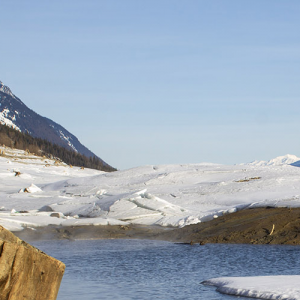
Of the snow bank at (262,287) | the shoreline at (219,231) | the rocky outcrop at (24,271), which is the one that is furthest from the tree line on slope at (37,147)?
the rocky outcrop at (24,271)

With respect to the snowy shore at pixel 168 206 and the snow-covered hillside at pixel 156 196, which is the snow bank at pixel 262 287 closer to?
the snowy shore at pixel 168 206

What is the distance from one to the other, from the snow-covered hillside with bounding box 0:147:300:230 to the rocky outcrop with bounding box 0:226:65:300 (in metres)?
19.7

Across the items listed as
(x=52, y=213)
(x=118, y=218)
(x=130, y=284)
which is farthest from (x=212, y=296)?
(x=52, y=213)

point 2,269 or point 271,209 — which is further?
point 271,209

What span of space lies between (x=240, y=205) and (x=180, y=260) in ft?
33.1

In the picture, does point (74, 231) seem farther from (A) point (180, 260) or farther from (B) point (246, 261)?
(B) point (246, 261)

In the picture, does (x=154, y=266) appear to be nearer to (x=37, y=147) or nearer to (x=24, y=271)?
(x=24, y=271)

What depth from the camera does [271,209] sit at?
26.5 metres

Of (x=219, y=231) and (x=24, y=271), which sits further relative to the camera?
(x=219, y=231)

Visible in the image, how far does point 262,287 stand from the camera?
1241 centimetres

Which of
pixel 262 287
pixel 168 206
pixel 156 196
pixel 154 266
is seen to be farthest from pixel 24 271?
pixel 156 196

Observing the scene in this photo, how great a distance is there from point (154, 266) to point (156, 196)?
14.8m

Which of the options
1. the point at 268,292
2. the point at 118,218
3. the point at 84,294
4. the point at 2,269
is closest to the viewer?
the point at 2,269

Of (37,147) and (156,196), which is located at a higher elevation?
(37,147)
